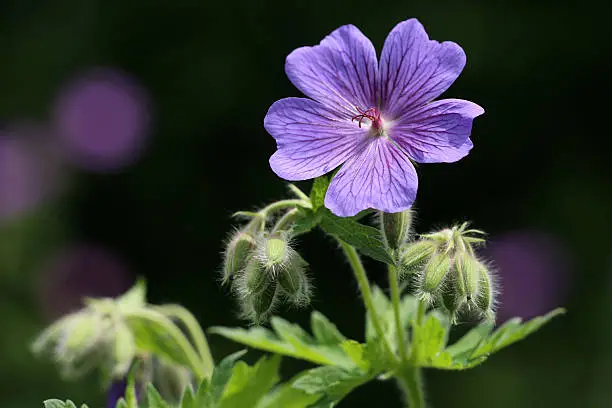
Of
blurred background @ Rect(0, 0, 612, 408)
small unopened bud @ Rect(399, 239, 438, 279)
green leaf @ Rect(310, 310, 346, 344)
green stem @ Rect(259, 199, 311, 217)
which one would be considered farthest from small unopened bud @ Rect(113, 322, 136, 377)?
blurred background @ Rect(0, 0, 612, 408)

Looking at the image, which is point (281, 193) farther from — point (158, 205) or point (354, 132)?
point (354, 132)

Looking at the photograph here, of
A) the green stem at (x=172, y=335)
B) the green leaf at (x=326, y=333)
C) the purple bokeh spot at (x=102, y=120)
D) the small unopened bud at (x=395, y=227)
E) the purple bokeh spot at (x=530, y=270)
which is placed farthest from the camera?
the purple bokeh spot at (x=102, y=120)

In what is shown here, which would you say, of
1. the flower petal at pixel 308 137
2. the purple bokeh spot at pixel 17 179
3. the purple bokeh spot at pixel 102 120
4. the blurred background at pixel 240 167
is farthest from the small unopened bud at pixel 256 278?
the purple bokeh spot at pixel 102 120

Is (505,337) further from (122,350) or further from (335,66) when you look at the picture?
(122,350)

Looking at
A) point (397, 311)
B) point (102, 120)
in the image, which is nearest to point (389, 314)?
point (397, 311)

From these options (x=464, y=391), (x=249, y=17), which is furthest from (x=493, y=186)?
(x=249, y=17)

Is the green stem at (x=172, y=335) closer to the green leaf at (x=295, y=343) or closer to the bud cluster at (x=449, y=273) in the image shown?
the green leaf at (x=295, y=343)
